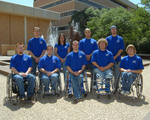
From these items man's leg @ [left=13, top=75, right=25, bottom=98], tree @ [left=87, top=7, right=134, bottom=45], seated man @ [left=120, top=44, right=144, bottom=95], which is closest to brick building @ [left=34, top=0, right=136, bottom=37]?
tree @ [left=87, top=7, right=134, bottom=45]

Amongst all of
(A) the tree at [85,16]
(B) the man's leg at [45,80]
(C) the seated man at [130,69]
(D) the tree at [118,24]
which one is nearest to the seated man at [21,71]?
(B) the man's leg at [45,80]

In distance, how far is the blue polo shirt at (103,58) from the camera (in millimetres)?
4027

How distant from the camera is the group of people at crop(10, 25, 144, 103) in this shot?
146 inches

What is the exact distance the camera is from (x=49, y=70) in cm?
405

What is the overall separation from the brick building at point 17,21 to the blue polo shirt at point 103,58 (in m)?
18.7

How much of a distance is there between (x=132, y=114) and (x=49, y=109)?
1.70 m

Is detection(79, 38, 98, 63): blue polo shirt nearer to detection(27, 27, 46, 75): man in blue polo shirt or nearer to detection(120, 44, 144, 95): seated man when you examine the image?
detection(120, 44, 144, 95): seated man

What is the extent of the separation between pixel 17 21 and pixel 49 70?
76.0ft

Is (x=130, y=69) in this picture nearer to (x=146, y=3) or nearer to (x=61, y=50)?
(x=61, y=50)

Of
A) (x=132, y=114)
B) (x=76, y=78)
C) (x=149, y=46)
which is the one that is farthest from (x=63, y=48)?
(x=149, y=46)

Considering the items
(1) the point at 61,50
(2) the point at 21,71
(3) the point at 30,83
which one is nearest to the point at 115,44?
(1) the point at 61,50

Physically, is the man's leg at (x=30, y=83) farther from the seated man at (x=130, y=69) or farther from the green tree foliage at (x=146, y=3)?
the green tree foliage at (x=146, y=3)

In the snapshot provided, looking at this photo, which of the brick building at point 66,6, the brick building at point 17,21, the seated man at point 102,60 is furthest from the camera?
the brick building at point 66,6

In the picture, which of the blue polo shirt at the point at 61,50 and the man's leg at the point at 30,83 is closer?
the man's leg at the point at 30,83
